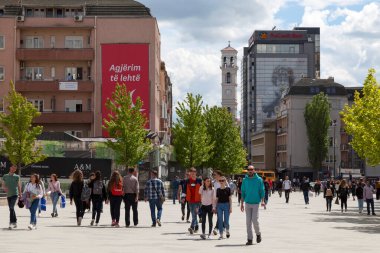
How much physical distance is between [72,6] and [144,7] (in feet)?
21.3

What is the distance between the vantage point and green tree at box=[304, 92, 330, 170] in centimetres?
12419

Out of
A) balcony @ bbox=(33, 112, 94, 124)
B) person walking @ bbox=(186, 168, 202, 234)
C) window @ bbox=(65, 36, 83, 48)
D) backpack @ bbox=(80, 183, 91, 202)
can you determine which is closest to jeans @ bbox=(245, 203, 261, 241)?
person walking @ bbox=(186, 168, 202, 234)

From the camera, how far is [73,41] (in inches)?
3071

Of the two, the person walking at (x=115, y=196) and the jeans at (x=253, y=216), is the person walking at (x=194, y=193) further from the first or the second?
the jeans at (x=253, y=216)

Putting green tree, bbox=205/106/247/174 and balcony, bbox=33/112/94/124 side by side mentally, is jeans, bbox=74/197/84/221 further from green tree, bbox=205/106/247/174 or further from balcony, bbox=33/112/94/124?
green tree, bbox=205/106/247/174

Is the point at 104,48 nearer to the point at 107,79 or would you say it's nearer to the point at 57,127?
the point at 107,79

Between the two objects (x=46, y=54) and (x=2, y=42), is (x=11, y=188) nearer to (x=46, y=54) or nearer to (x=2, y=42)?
(x=46, y=54)

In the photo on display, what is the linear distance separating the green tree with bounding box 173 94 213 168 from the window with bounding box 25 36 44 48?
46.9 feet

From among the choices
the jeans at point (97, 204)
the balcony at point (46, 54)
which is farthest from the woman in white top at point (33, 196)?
the balcony at point (46, 54)

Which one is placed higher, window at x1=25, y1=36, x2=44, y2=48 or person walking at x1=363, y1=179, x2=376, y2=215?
window at x1=25, y1=36, x2=44, y2=48

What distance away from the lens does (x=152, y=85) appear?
76.9 meters

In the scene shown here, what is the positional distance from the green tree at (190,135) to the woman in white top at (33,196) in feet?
189

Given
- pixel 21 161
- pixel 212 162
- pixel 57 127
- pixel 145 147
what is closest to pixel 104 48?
pixel 57 127

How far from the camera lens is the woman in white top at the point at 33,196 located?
23703 mm
